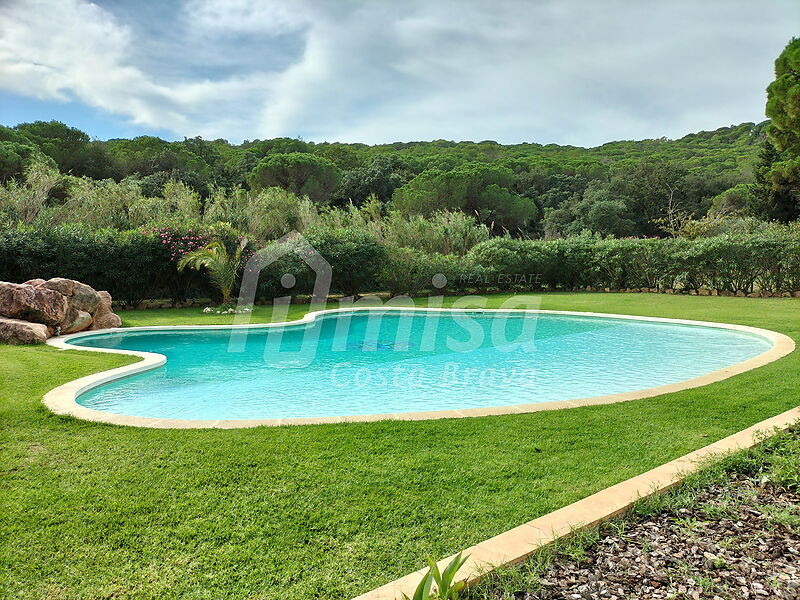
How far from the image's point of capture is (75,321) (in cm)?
928

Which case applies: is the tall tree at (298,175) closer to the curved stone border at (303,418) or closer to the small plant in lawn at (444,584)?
the curved stone border at (303,418)

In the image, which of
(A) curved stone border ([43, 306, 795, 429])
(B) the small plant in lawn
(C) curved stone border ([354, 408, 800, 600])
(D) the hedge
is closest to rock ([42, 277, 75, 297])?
(A) curved stone border ([43, 306, 795, 429])

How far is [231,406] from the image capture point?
5.88m

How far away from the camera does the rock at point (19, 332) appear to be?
764 centimetres

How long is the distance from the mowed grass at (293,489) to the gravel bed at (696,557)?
0.42 meters

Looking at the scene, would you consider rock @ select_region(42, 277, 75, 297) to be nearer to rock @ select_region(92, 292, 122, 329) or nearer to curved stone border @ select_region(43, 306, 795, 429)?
rock @ select_region(92, 292, 122, 329)

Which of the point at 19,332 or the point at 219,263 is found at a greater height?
the point at 219,263

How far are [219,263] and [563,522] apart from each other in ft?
39.2

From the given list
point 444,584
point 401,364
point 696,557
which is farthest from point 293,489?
point 401,364

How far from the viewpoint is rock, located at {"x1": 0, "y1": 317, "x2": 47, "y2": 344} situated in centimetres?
764

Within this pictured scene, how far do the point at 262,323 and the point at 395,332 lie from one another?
2.94 meters

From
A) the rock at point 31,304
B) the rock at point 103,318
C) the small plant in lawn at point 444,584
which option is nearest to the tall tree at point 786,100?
the small plant in lawn at point 444,584

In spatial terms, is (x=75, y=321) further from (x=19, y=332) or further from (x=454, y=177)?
(x=454, y=177)

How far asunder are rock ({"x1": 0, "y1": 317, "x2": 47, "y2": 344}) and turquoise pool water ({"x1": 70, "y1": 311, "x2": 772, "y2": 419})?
975 mm
